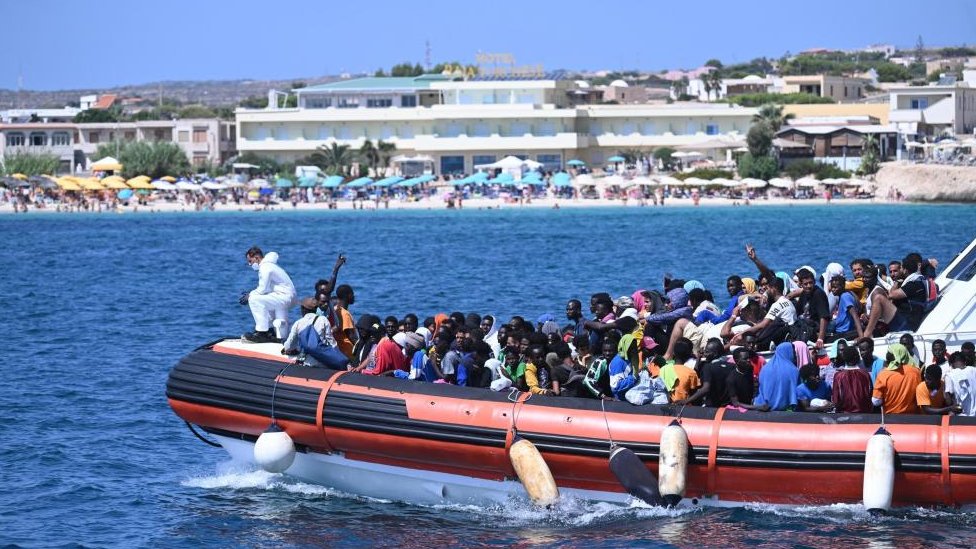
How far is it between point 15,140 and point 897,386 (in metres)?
97.5

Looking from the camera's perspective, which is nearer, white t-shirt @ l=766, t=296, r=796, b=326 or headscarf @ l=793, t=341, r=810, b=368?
headscarf @ l=793, t=341, r=810, b=368

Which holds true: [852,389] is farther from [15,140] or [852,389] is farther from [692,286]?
[15,140]

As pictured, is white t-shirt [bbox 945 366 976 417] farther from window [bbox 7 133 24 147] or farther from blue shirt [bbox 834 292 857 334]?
window [bbox 7 133 24 147]

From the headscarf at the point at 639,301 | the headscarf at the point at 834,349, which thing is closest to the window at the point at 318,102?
the headscarf at the point at 639,301

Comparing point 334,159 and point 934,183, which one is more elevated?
point 334,159

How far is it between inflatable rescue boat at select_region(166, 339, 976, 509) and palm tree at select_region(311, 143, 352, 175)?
77.7 m

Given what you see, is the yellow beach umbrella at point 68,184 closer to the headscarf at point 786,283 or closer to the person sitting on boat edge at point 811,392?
the headscarf at point 786,283

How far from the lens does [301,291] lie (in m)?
41.5

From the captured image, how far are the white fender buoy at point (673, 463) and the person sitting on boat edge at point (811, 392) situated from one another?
112 cm

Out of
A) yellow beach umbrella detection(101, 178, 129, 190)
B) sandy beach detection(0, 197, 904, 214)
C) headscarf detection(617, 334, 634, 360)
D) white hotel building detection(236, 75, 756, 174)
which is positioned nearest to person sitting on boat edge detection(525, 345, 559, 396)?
headscarf detection(617, 334, 634, 360)

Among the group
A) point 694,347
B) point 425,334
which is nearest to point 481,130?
point 425,334

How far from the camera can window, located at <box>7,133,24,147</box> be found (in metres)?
103

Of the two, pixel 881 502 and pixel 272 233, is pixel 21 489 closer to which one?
pixel 881 502

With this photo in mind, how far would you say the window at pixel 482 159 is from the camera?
93.8 m
